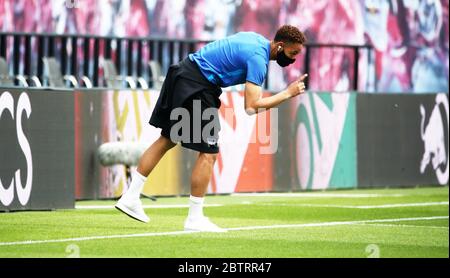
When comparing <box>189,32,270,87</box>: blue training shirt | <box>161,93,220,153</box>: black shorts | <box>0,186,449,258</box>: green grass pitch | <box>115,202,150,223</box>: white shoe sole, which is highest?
<box>189,32,270,87</box>: blue training shirt

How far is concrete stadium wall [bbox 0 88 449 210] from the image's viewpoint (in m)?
15.8

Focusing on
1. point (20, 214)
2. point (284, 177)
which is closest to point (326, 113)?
point (284, 177)

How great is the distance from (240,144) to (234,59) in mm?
7012

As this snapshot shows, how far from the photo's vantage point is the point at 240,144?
66.0 feet

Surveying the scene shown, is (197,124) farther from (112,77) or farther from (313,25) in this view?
(313,25)

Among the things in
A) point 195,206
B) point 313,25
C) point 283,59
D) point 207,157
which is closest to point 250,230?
point 195,206

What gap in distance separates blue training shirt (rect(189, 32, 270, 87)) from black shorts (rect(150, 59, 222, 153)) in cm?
9

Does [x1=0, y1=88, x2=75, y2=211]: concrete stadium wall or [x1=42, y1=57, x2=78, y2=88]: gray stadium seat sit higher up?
[x1=42, y1=57, x2=78, y2=88]: gray stadium seat

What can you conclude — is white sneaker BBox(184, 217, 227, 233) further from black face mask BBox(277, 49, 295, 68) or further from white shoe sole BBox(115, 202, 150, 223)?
black face mask BBox(277, 49, 295, 68)

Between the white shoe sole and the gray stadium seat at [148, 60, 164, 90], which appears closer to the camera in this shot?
the white shoe sole

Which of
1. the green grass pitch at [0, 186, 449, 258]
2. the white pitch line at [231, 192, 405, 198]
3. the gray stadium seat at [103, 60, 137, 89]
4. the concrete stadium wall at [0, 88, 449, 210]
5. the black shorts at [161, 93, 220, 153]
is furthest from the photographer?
the gray stadium seat at [103, 60, 137, 89]

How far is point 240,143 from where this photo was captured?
20.1 metres

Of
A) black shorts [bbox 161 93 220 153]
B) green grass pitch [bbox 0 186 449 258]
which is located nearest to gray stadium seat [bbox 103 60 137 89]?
green grass pitch [bbox 0 186 449 258]
